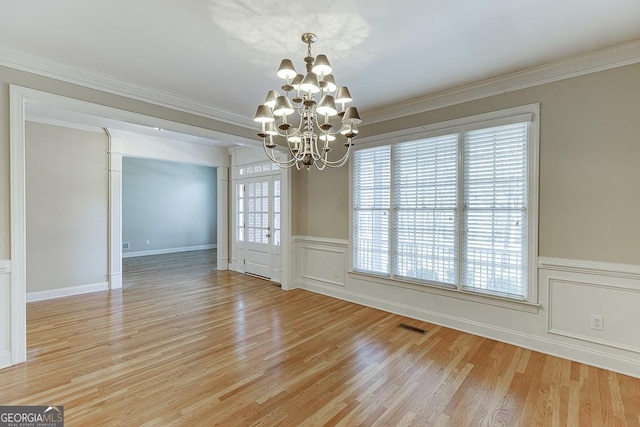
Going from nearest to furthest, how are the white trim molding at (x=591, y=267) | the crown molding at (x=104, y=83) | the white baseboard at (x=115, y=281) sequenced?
1. the white trim molding at (x=591, y=267)
2. the crown molding at (x=104, y=83)
3. the white baseboard at (x=115, y=281)

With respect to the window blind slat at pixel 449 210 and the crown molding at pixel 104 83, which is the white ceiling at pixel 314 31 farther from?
the window blind slat at pixel 449 210

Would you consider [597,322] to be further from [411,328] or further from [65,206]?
[65,206]

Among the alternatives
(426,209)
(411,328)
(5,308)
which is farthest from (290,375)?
(5,308)

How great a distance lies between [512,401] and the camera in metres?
2.15

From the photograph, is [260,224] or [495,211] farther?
[260,224]

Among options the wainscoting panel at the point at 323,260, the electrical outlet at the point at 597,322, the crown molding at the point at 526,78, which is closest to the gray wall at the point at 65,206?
the wainscoting panel at the point at 323,260

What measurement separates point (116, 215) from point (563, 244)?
629 cm

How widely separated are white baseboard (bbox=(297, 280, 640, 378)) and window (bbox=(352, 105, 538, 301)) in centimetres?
39

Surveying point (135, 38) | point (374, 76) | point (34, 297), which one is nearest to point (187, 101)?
point (135, 38)

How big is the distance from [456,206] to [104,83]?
4.04 metres

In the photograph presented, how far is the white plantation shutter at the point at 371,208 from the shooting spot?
4.06 metres

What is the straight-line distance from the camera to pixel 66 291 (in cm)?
464

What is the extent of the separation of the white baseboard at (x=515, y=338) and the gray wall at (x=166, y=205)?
7.12 m

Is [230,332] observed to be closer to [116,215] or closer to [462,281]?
[462,281]
